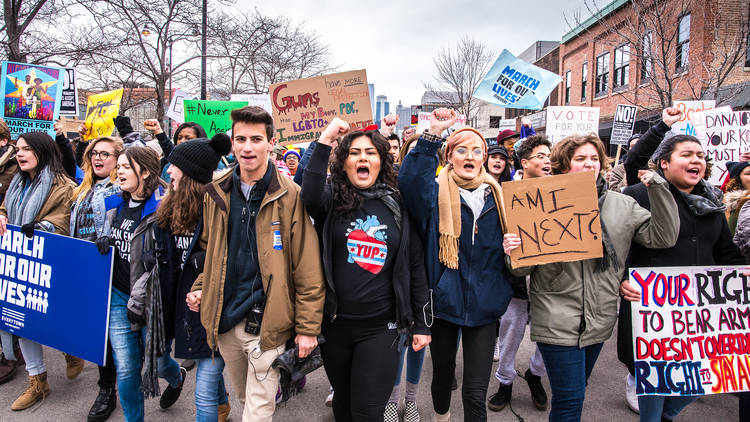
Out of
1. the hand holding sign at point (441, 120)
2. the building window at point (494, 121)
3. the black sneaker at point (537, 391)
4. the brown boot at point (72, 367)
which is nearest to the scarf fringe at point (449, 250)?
the hand holding sign at point (441, 120)

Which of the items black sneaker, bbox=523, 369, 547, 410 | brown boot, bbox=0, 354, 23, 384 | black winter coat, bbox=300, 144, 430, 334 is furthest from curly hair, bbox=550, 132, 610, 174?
brown boot, bbox=0, 354, 23, 384

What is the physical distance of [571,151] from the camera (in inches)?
113

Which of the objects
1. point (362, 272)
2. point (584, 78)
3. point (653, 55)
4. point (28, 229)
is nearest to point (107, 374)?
point (28, 229)

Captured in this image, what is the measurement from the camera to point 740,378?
113 inches

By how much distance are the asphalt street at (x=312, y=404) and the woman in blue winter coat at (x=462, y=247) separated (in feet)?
3.50

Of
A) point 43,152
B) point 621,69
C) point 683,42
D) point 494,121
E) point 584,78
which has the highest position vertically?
point 494,121

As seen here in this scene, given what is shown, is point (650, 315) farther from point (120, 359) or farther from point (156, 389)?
point (120, 359)

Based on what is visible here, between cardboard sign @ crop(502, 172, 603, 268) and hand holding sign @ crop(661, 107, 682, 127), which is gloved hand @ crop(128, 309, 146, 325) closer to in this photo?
cardboard sign @ crop(502, 172, 603, 268)

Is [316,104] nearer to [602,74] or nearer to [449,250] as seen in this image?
[449,250]

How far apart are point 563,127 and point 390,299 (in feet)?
A: 23.8

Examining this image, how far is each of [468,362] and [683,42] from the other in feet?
52.3

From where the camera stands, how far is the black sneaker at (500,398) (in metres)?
3.62

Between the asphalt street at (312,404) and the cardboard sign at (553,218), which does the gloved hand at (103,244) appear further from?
the cardboard sign at (553,218)

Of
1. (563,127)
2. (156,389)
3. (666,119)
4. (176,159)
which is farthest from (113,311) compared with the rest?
(563,127)
